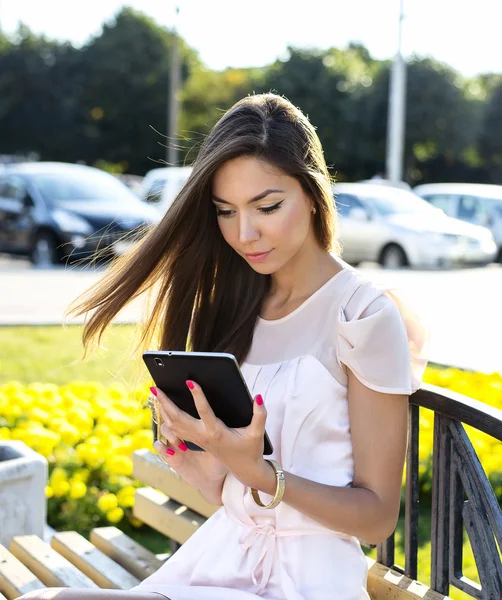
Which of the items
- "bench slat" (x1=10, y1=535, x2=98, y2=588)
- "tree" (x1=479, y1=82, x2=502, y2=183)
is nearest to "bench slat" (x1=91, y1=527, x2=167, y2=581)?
"bench slat" (x1=10, y1=535, x2=98, y2=588)

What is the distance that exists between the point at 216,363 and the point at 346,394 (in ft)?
1.25

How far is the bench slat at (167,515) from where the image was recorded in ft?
9.32

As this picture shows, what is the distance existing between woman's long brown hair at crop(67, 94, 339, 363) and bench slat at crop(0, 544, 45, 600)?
71 cm

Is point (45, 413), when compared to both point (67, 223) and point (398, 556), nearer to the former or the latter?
point (398, 556)

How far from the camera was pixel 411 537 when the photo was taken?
222 centimetres

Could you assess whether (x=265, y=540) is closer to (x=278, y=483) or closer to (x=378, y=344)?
(x=278, y=483)

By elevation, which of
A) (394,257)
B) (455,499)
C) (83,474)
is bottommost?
(394,257)

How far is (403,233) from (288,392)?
13.3 meters

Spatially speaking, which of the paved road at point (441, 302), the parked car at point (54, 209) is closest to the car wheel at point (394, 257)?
the paved road at point (441, 302)

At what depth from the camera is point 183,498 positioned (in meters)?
2.84

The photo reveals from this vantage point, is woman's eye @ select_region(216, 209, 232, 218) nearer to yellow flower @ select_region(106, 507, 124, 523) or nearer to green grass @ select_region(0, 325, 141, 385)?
yellow flower @ select_region(106, 507, 124, 523)

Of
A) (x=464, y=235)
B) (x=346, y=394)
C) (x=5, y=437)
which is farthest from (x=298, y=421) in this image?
(x=464, y=235)

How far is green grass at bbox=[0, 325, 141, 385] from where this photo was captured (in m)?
6.74

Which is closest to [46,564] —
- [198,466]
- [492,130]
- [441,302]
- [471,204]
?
[198,466]
